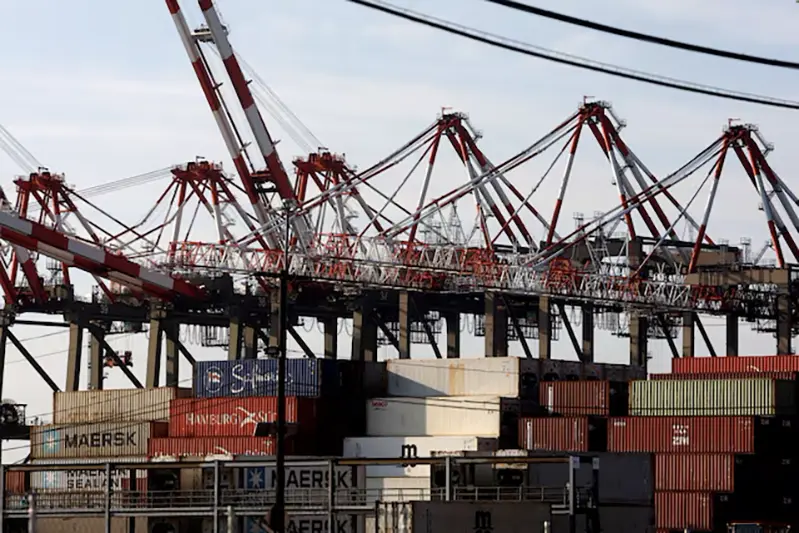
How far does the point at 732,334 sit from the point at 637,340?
7428 millimetres

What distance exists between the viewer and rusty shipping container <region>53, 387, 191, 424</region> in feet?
270

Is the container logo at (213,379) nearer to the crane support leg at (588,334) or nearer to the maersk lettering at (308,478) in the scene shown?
the maersk lettering at (308,478)

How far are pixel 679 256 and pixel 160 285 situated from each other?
3666cm

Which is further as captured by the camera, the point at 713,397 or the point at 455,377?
the point at 455,377

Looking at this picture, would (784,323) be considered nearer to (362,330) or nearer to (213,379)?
(362,330)

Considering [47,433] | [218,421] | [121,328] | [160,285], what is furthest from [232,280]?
[218,421]

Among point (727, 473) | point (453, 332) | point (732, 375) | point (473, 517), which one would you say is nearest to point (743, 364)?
point (732, 375)

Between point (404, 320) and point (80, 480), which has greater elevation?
point (404, 320)

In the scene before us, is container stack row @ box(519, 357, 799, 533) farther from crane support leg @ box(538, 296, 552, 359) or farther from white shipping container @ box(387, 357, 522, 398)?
crane support leg @ box(538, 296, 552, 359)

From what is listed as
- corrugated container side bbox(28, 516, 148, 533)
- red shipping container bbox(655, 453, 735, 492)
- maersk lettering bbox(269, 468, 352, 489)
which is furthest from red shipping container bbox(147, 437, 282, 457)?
red shipping container bbox(655, 453, 735, 492)

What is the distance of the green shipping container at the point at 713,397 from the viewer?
67.0 m

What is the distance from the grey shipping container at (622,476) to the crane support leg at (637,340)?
1430 inches

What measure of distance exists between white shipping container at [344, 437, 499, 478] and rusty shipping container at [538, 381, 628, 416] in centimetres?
385

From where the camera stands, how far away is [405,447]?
73938 millimetres
